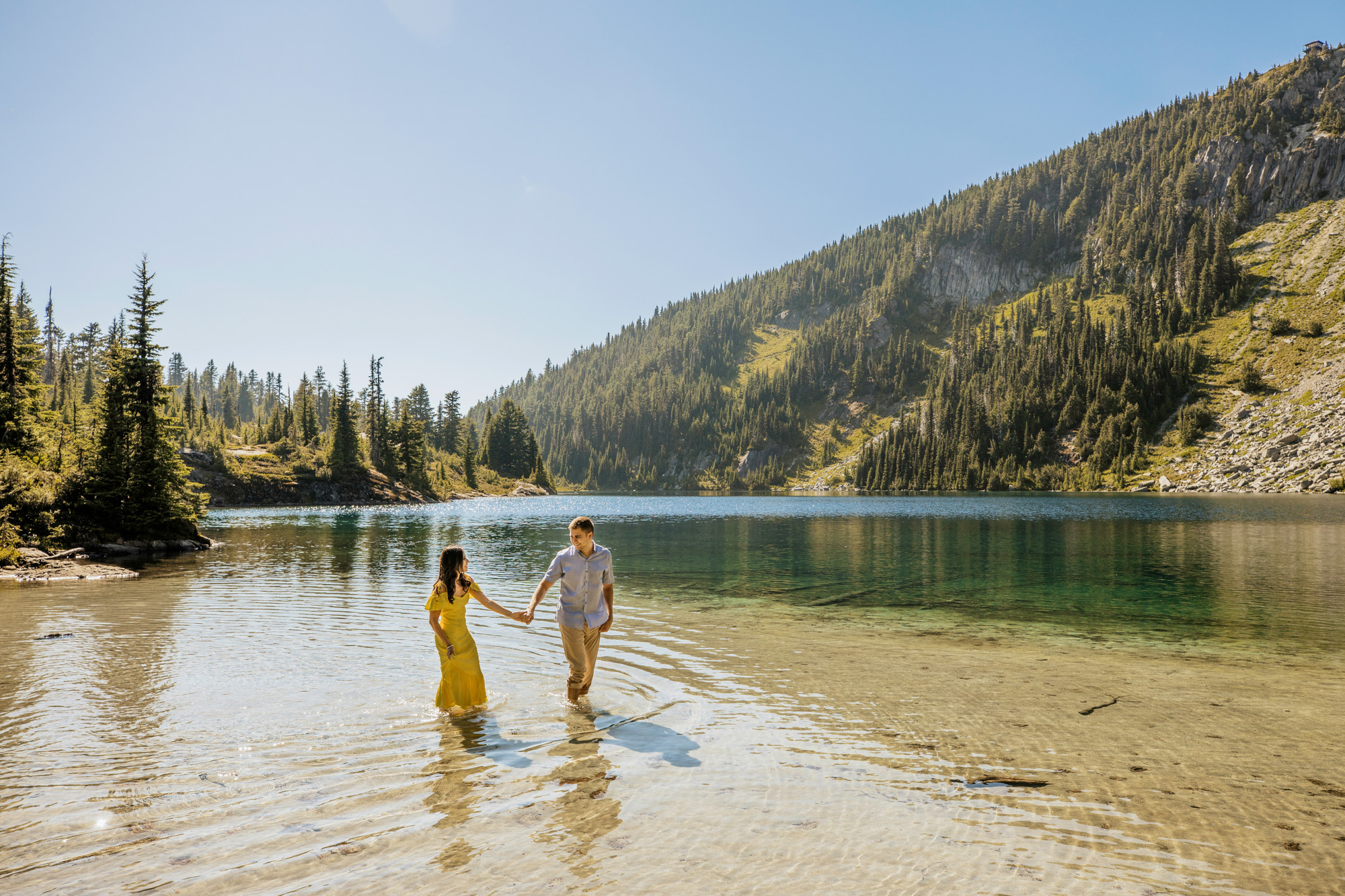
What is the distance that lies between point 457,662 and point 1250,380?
729 feet

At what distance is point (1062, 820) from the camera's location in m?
7.07

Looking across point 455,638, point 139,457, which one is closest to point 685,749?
point 455,638

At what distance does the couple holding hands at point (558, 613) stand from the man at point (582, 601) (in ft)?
0.04

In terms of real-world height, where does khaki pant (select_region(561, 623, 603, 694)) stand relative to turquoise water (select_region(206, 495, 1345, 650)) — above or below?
above

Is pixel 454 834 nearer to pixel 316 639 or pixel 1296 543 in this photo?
pixel 316 639

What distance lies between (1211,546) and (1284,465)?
138 meters

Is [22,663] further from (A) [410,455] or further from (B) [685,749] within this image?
(A) [410,455]

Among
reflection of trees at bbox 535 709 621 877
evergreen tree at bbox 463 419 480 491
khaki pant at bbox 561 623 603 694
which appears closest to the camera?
reflection of trees at bbox 535 709 621 877

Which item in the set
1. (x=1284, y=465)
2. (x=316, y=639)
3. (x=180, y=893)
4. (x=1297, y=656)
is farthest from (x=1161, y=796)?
(x=1284, y=465)

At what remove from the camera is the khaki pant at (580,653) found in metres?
11.6

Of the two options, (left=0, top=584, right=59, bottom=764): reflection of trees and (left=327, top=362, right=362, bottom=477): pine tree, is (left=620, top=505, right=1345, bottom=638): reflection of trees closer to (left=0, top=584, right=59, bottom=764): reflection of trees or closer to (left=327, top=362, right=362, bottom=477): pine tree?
(left=0, top=584, right=59, bottom=764): reflection of trees

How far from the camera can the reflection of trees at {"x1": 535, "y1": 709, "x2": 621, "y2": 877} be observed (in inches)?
247

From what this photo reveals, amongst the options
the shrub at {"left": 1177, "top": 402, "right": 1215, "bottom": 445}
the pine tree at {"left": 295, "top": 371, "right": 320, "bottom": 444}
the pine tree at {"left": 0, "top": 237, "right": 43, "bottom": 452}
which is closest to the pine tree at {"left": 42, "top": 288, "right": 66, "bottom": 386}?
the pine tree at {"left": 295, "top": 371, "right": 320, "bottom": 444}

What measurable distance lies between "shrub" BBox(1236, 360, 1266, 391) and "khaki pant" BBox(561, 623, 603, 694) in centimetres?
21930
